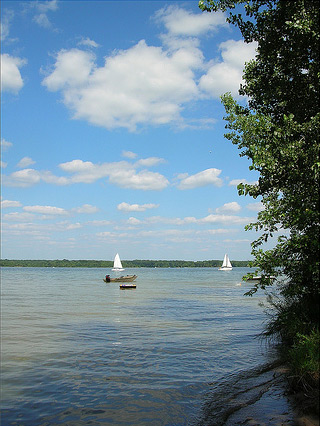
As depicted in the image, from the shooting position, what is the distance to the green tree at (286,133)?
10.7 metres

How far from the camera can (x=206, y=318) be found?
107 feet

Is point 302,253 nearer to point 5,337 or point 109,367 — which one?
point 109,367

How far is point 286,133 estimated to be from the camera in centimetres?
1083

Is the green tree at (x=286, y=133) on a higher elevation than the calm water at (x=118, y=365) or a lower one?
higher

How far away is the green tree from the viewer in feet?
35.0

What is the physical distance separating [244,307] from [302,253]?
31311mm

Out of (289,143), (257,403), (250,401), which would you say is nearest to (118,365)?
(250,401)

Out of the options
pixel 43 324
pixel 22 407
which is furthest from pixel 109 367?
pixel 43 324

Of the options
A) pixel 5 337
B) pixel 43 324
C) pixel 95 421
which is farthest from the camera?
pixel 43 324

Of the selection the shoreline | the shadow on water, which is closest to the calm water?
the shadow on water

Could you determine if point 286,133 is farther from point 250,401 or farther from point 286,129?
point 250,401

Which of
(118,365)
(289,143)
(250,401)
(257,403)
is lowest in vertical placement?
(118,365)

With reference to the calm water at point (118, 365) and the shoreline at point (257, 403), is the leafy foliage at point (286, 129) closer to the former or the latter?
the shoreline at point (257, 403)

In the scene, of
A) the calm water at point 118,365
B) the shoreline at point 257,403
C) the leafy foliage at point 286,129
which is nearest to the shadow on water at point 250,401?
the shoreline at point 257,403
